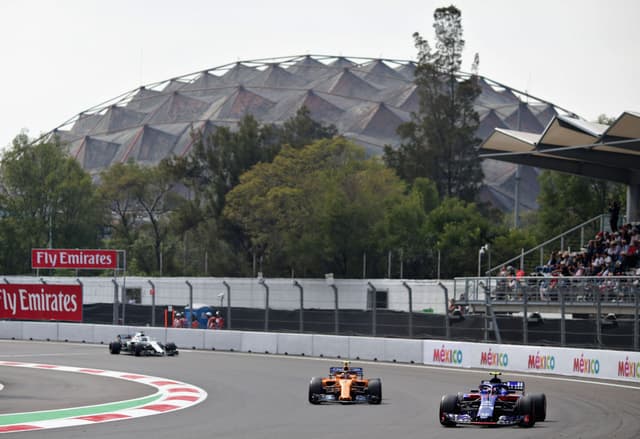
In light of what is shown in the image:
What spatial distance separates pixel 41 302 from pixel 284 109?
75.7 metres

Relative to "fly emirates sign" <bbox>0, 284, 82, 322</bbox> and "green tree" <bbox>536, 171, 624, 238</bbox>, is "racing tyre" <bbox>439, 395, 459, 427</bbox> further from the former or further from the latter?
"green tree" <bbox>536, 171, 624, 238</bbox>

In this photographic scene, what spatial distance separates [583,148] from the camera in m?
41.5

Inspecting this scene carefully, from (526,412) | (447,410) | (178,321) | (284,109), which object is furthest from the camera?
(284,109)

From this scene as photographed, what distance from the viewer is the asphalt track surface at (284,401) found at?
15.1 meters

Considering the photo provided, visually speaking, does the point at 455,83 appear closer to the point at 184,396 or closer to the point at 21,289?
the point at 21,289

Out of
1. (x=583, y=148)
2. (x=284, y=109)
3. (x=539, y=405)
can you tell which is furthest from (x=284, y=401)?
(x=284, y=109)

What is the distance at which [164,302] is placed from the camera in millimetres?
45719

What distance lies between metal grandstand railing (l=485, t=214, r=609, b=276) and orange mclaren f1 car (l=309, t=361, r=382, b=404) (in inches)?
1147

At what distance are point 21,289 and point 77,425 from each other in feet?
113

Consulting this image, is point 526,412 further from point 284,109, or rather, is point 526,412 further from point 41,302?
point 284,109

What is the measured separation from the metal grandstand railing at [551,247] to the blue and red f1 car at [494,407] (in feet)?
104

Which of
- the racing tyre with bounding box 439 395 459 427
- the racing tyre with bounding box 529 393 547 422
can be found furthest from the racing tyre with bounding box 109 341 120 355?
the racing tyre with bounding box 529 393 547 422

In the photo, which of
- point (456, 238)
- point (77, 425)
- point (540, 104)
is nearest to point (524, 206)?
point (540, 104)

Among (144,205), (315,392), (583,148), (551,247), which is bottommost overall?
(315,392)
